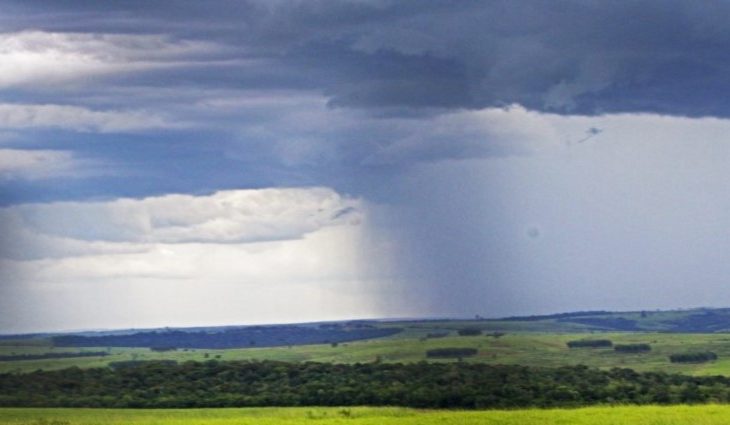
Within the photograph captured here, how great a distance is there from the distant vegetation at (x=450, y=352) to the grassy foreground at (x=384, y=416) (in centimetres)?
5416

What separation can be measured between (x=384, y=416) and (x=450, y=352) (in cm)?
7380

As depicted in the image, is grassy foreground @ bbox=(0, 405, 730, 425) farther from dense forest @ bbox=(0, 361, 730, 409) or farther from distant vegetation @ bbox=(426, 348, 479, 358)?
distant vegetation @ bbox=(426, 348, 479, 358)

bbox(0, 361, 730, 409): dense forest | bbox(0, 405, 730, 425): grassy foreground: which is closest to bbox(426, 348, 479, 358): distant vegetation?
bbox(0, 361, 730, 409): dense forest

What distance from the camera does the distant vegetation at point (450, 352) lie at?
185 metres

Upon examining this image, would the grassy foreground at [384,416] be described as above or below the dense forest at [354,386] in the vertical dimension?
below

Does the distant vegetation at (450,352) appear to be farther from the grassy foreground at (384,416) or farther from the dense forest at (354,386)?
the grassy foreground at (384,416)

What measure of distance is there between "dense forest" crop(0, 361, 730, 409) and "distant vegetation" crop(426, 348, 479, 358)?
13.8 m

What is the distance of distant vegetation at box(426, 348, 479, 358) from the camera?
185 metres

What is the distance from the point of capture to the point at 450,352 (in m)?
194

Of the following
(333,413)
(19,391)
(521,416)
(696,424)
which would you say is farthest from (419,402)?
(19,391)

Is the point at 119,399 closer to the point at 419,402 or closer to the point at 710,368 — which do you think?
the point at 419,402

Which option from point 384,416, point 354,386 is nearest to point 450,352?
point 354,386

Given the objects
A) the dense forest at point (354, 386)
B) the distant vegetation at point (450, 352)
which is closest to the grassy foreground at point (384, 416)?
the dense forest at point (354, 386)

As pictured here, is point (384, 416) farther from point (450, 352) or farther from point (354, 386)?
point (450, 352)
